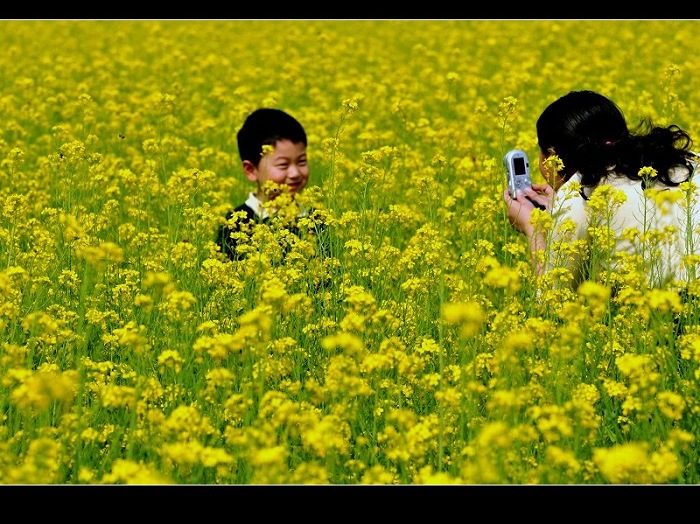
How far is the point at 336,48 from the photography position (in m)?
12.4

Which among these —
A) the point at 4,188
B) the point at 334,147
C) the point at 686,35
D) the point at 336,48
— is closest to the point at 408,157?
the point at 334,147

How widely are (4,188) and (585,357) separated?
4.15m

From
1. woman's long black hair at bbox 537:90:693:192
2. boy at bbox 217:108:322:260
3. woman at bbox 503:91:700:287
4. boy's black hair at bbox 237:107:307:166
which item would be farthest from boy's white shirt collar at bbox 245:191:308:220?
woman's long black hair at bbox 537:90:693:192

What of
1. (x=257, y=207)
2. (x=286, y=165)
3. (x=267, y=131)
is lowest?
(x=257, y=207)

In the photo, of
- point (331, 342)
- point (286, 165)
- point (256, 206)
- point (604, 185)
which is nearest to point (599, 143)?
point (604, 185)

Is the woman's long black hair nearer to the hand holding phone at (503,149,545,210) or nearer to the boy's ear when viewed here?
the hand holding phone at (503,149,545,210)

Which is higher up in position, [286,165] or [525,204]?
[286,165]

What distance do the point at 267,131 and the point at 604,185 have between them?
2.18m

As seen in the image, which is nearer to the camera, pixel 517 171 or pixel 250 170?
pixel 517 171

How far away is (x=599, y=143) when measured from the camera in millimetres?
5238

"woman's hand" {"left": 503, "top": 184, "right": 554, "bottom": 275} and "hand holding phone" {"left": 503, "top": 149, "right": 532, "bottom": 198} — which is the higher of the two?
"hand holding phone" {"left": 503, "top": 149, "right": 532, "bottom": 198}

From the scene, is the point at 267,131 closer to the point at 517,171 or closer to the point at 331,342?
the point at 517,171

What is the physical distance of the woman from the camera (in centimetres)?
489

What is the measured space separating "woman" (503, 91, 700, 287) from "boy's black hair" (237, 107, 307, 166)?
4.76 ft
